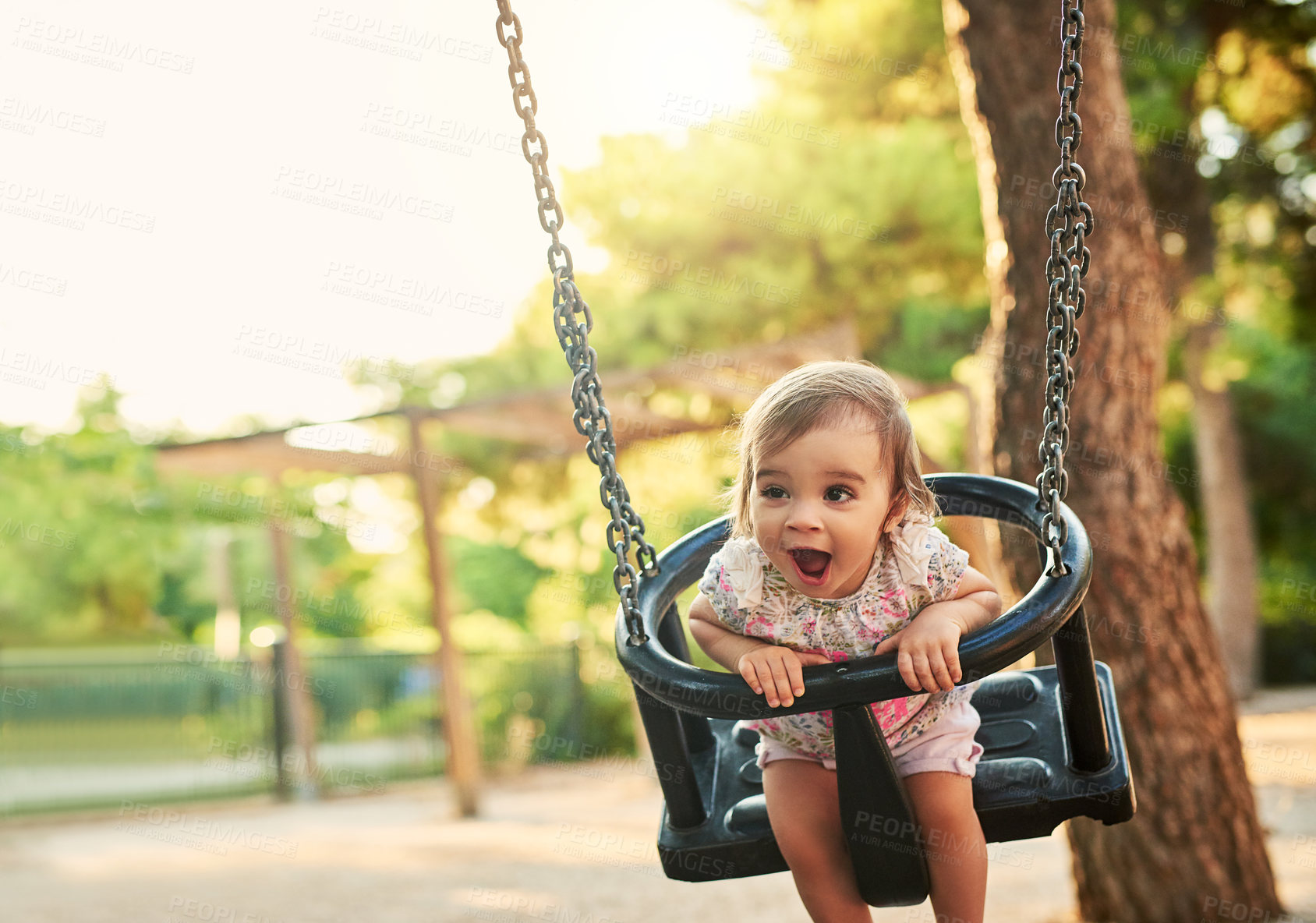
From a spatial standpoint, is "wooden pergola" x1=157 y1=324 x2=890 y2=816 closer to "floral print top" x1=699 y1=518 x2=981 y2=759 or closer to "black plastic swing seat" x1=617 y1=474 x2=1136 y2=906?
"black plastic swing seat" x1=617 y1=474 x2=1136 y2=906

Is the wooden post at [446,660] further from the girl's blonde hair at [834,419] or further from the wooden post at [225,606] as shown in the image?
the wooden post at [225,606]

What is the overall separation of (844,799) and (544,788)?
8899mm

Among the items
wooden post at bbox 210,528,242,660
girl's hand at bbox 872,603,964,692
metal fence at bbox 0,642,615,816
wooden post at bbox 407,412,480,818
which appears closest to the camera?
girl's hand at bbox 872,603,964,692

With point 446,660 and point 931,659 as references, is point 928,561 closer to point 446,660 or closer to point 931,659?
point 931,659

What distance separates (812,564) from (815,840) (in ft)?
1.69

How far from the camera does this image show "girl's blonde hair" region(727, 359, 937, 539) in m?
1.68

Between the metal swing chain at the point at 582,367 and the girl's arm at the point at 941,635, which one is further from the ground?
the metal swing chain at the point at 582,367

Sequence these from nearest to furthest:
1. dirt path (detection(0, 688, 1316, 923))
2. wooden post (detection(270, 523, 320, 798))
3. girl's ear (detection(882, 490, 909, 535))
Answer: girl's ear (detection(882, 490, 909, 535)), dirt path (detection(0, 688, 1316, 923)), wooden post (detection(270, 523, 320, 798))

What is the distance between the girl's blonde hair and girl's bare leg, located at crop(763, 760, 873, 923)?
445 mm

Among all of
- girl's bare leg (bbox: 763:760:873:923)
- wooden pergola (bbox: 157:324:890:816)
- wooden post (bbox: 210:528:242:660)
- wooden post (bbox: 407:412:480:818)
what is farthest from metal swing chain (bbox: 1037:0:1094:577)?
wooden post (bbox: 210:528:242:660)

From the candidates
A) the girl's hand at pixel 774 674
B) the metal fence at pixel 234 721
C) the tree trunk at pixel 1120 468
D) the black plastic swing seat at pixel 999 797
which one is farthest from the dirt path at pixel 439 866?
the girl's hand at pixel 774 674

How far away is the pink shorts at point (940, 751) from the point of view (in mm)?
1875

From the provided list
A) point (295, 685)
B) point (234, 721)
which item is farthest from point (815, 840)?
point (234, 721)

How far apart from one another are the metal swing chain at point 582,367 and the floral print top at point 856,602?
15cm
